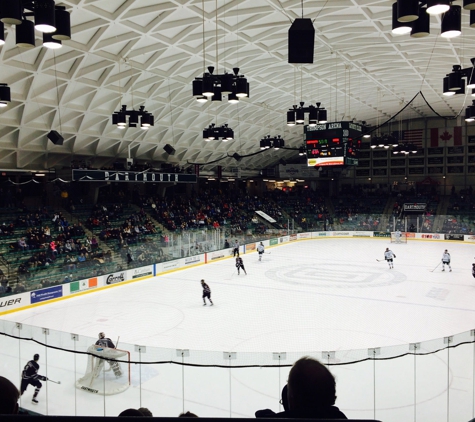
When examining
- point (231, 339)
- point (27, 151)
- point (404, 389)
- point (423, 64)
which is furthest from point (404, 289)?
point (27, 151)

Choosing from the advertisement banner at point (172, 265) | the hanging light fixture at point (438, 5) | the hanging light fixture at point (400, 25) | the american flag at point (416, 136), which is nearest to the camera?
the hanging light fixture at point (438, 5)

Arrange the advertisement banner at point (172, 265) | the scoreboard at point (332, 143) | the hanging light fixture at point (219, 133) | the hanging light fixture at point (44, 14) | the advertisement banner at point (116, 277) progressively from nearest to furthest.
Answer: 1. the hanging light fixture at point (44, 14)
2. the hanging light fixture at point (219, 133)
3. the advertisement banner at point (116, 277)
4. the scoreboard at point (332, 143)
5. the advertisement banner at point (172, 265)

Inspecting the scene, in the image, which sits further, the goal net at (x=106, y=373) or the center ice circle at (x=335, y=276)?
the center ice circle at (x=335, y=276)

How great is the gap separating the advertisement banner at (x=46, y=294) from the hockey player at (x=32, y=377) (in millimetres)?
8157

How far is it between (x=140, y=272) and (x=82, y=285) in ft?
11.1

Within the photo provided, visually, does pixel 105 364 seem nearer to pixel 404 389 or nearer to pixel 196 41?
pixel 404 389

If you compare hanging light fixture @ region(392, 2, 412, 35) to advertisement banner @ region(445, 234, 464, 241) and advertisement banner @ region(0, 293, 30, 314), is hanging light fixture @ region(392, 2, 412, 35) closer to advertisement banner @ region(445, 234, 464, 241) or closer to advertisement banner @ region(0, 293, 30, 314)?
advertisement banner @ region(0, 293, 30, 314)

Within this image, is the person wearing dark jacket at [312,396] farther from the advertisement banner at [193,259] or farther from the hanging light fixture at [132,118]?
the advertisement banner at [193,259]

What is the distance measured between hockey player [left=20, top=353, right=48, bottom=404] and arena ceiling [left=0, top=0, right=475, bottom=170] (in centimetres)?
918

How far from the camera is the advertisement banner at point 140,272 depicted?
19047 mm

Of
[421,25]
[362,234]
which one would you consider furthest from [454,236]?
[421,25]

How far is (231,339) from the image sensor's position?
11195 millimetres

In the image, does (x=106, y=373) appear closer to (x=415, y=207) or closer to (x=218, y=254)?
(x=218, y=254)

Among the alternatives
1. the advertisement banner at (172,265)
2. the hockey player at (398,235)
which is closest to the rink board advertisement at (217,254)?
the advertisement banner at (172,265)
